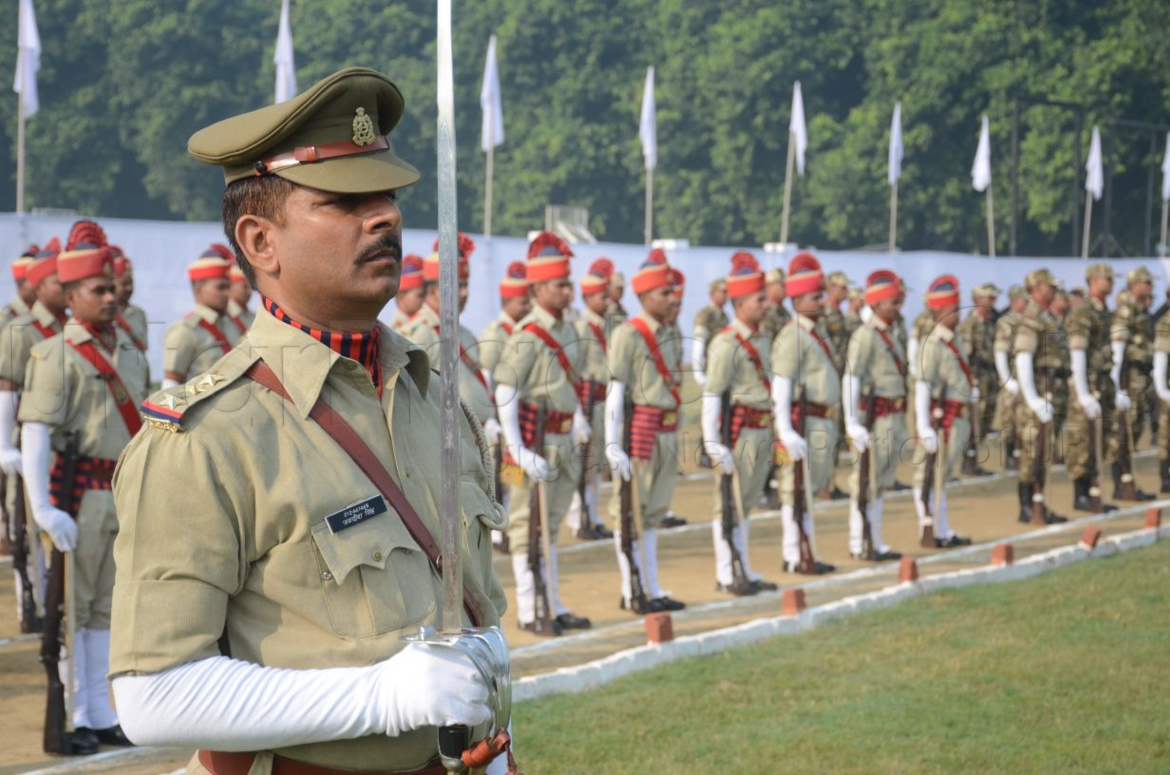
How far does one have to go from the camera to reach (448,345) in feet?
8.76

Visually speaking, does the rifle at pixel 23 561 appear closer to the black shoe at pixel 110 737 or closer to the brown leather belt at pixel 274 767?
the black shoe at pixel 110 737

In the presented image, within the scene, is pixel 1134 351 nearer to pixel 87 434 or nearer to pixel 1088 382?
pixel 1088 382

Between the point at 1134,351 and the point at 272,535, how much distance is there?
1649cm

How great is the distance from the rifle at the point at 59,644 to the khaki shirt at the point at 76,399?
0.10 metres

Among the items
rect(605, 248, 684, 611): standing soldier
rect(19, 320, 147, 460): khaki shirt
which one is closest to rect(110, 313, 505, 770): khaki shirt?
rect(19, 320, 147, 460): khaki shirt

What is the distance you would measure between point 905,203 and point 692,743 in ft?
145

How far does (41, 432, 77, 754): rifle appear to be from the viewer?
23.9 feet

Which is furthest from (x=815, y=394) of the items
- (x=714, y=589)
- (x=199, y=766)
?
(x=199, y=766)

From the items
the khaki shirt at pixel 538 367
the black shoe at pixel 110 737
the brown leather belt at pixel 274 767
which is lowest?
the black shoe at pixel 110 737

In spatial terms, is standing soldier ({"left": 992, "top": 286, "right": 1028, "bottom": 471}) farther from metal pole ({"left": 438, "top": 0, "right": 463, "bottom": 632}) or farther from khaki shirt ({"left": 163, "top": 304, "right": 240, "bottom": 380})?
metal pole ({"left": 438, "top": 0, "right": 463, "bottom": 632})

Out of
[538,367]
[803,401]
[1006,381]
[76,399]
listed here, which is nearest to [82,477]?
[76,399]

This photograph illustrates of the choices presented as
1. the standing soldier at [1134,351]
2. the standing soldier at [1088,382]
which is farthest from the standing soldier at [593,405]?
the standing soldier at [1134,351]

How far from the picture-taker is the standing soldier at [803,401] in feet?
39.4

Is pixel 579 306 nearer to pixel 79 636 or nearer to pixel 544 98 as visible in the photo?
pixel 79 636
